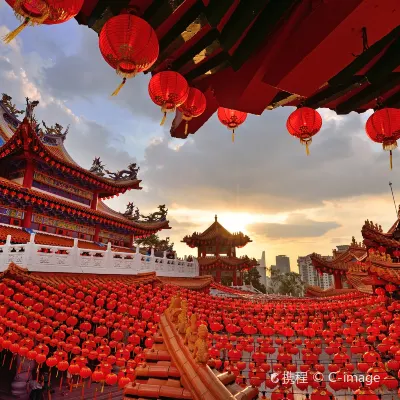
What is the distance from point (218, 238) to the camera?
29000mm

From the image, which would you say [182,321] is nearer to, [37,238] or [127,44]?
[127,44]

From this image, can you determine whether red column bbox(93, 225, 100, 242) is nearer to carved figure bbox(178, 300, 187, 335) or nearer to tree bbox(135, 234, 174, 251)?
carved figure bbox(178, 300, 187, 335)

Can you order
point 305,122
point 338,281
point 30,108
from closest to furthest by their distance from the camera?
point 305,122 < point 30,108 < point 338,281

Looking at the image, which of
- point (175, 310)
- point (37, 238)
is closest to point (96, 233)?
point (37, 238)

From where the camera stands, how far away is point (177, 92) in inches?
118

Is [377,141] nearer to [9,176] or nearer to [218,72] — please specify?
[218,72]

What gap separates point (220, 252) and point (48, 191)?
730 inches

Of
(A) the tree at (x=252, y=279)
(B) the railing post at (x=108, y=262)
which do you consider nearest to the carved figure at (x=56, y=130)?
(B) the railing post at (x=108, y=262)

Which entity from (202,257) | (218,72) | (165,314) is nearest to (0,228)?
(165,314)

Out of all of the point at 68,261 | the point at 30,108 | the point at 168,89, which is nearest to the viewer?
the point at 168,89

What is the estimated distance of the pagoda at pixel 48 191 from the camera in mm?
12203

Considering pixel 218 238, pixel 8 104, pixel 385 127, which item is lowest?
pixel 385 127

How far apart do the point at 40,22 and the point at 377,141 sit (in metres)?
3.52

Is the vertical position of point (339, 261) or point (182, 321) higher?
point (339, 261)
